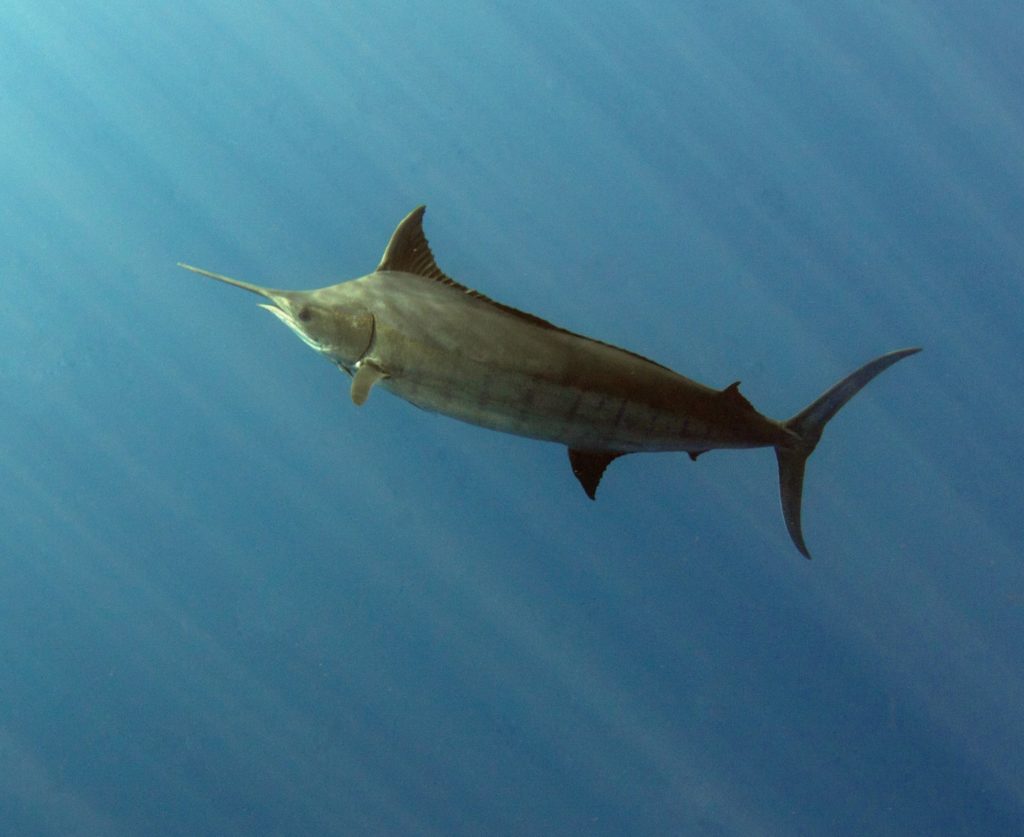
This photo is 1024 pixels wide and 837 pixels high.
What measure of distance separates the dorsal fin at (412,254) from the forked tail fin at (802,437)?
1663mm

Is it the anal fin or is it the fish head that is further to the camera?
the anal fin

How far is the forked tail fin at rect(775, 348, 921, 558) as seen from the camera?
340cm

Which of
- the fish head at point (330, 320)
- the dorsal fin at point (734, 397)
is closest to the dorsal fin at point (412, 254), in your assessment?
the fish head at point (330, 320)

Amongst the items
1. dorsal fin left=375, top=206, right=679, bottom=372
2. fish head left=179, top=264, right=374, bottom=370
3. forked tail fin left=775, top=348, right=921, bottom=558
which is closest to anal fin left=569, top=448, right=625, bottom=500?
forked tail fin left=775, top=348, right=921, bottom=558

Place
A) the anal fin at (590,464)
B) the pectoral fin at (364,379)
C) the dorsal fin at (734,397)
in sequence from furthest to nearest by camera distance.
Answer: the anal fin at (590,464)
the dorsal fin at (734,397)
the pectoral fin at (364,379)

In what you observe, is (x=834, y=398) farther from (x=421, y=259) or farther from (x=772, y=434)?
(x=421, y=259)

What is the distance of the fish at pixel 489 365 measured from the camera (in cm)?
303

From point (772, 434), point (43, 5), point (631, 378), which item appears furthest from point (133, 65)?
point (772, 434)

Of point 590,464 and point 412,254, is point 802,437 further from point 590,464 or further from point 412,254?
point 412,254

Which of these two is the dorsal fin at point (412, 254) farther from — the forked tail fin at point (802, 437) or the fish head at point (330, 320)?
the forked tail fin at point (802, 437)

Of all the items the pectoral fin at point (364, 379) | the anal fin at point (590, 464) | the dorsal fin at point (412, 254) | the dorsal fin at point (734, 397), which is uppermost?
the dorsal fin at point (734, 397)

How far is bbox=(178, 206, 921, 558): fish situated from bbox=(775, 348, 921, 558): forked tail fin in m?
0.20

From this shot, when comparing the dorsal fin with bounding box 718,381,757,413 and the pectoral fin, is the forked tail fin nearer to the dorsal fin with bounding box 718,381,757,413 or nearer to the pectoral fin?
the dorsal fin with bounding box 718,381,757,413

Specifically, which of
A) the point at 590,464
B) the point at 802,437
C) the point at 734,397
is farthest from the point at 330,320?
the point at 802,437
